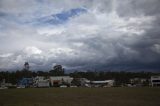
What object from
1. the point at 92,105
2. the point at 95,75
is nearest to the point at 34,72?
the point at 95,75

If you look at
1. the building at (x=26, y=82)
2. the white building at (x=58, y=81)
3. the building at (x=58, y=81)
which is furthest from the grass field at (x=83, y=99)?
the white building at (x=58, y=81)

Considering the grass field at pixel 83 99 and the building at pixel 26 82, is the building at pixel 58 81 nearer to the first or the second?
the building at pixel 26 82

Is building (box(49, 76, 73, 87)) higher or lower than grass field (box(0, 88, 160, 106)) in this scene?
higher

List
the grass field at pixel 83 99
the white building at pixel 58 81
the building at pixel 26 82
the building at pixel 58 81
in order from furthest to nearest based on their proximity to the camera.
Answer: the white building at pixel 58 81
the building at pixel 58 81
the building at pixel 26 82
the grass field at pixel 83 99

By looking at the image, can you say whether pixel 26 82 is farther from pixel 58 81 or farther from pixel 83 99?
pixel 83 99

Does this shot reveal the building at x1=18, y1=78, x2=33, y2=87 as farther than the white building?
No

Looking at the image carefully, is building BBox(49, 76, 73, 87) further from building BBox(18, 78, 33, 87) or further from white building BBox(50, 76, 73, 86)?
building BBox(18, 78, 33, 87)

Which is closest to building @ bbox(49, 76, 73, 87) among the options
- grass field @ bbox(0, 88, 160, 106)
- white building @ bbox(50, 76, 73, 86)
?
white building @ bbox(50, 76, 73, 86)

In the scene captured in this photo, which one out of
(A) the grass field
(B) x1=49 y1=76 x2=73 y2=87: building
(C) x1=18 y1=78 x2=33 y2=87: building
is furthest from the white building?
(A) the grass field

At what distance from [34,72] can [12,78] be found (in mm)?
27493

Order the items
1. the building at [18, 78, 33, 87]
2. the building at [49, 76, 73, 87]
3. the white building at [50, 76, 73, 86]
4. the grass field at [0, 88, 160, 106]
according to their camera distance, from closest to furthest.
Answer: the grass field at [0, 88, 160, 106] < the building at [18, 78, 33, 87] < the building at [49, 76, 73, 87] < the white building at [50, 76, 73, 86]

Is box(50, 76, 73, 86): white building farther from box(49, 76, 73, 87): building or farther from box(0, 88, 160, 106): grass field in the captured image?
box(0, 88, 160, 106): grass field

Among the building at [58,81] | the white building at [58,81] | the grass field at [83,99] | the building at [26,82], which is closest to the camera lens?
the grass field at [83,99]

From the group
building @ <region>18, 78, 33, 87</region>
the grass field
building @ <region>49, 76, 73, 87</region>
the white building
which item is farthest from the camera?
the white building
